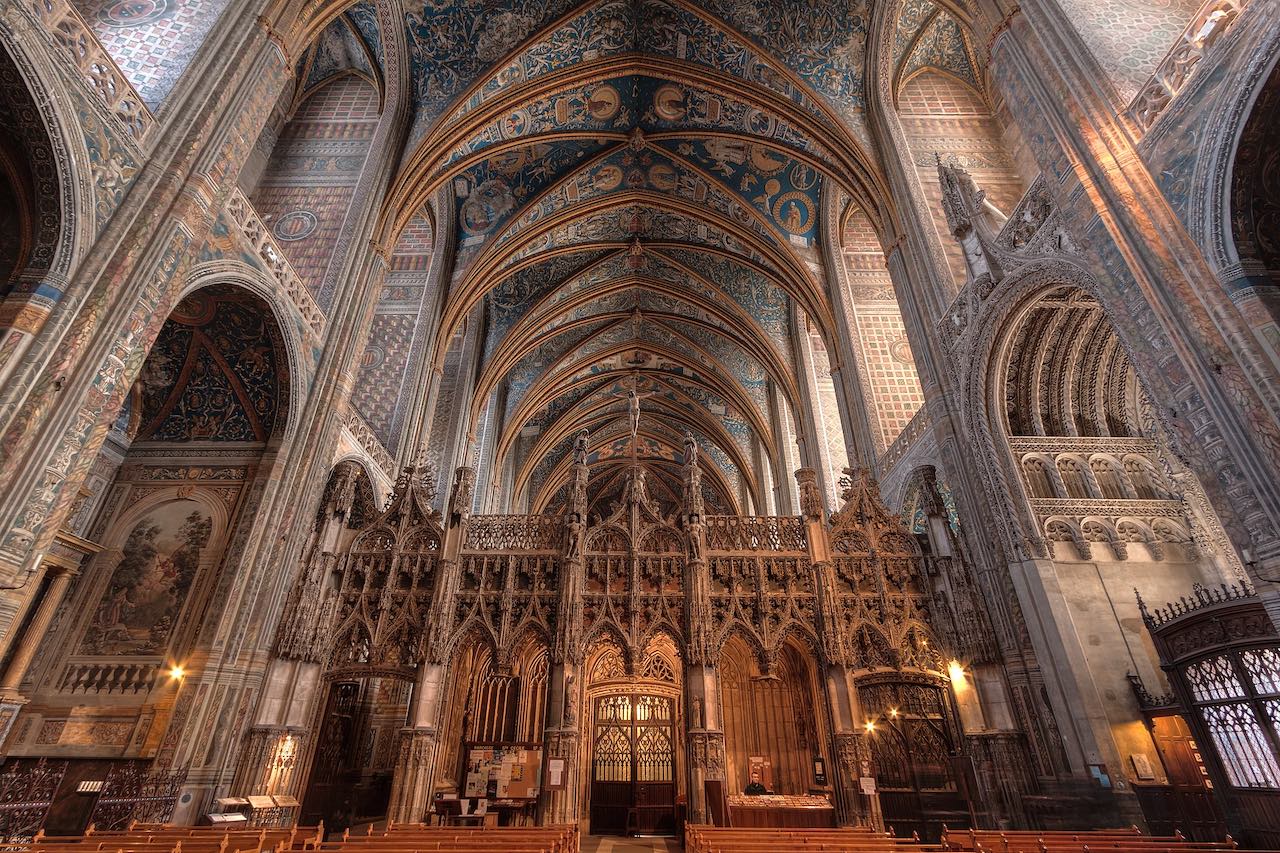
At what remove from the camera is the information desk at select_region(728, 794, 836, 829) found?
8.80 meters

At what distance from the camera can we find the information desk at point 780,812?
346 inches

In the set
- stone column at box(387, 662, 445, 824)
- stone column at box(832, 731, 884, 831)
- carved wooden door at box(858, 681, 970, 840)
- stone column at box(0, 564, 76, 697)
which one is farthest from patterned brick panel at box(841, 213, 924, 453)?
stone column at box(0, 564, 76, 697)

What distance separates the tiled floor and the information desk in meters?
1.76

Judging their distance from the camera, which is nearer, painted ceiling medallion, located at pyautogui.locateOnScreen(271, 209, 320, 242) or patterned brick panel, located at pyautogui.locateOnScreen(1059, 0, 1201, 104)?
patterned brick panel, located at pyautogui.locateOnScreen(1059, 0, 1201, 104)

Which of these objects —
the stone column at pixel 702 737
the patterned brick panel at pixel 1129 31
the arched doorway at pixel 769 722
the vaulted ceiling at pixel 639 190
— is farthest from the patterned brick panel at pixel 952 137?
the arched doorway at pixel 769 722

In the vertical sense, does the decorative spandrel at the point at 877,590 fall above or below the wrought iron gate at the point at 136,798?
above

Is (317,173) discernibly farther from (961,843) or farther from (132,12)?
(961,843)

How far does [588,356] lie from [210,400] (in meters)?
15.7

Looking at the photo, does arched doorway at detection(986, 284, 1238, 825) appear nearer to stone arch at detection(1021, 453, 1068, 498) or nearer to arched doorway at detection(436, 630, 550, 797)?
stone arch at detection(1021, 453, 1068, 498)

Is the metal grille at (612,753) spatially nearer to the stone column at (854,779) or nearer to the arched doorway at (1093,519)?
the stone column at (854,779)

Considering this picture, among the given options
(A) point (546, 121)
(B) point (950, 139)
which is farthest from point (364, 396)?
(B) point (950, 139)

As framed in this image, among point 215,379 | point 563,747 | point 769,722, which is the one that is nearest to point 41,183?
point 215,379

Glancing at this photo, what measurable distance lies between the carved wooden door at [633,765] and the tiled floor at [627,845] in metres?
1.48

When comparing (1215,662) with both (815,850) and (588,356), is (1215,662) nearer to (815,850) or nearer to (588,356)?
(815,850)
